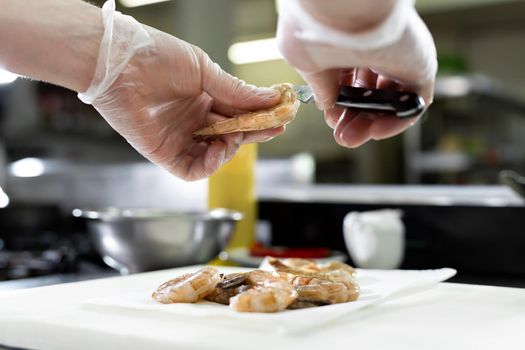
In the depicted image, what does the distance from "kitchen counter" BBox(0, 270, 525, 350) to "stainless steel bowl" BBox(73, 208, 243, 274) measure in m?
0.50

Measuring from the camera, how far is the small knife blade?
0.96 meters

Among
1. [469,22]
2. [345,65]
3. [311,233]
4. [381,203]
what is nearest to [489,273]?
[381,203]

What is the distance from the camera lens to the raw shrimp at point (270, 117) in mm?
1229

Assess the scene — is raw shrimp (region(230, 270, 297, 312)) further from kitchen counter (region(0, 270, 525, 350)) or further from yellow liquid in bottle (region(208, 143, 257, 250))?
yellow liquid in bottle (region(208, 143, 257, 250))

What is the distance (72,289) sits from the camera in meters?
1.26

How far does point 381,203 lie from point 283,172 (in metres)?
1.62

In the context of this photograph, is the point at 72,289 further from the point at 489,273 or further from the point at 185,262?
the point at 489,273

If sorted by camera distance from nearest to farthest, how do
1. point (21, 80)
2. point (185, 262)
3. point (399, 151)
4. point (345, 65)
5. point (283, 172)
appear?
1. point (345, 65)
2. point (185, 262)
3. point (21, 80)
4. point (283, 172)
5. point (399, 151)

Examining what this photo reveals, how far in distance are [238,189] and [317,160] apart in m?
4.47

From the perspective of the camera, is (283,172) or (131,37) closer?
(131,37)

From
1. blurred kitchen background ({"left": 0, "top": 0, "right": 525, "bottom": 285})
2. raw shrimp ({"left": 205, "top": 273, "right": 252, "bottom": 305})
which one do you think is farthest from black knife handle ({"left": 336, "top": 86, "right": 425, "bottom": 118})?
blurred kitchen background ({"left": 0, "top": 0, "right": 525, "bottom": 285})

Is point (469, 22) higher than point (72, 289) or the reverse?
higher

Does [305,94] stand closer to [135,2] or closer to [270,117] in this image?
[270,117]

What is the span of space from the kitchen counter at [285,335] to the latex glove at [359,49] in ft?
0.94
